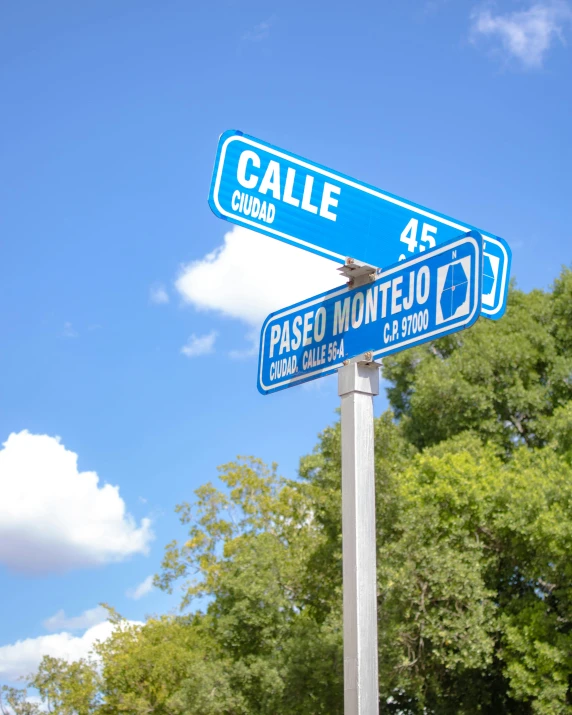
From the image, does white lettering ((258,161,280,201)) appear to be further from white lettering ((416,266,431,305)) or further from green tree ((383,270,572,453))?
green tree ((383,270,572,453))

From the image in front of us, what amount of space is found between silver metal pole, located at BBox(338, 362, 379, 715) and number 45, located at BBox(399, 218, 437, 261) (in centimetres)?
77

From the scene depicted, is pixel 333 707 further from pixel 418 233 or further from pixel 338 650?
pixel 418 233

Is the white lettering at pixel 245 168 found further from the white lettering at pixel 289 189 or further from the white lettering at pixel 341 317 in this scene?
the white lettering at pixel 341 317

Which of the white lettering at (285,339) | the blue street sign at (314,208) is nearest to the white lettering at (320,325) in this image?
the white lettering at (285,339)

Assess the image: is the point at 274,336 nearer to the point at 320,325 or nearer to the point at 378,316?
the point at 320,325

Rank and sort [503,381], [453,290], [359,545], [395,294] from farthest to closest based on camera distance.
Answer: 1. [503,381]
2. [395,294]
3. [453,290]
4. [359,545]

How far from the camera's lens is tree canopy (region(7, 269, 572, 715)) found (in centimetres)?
1700

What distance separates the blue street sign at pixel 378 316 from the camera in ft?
11.4

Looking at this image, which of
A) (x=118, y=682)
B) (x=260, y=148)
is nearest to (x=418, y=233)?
(x=260, y=148)

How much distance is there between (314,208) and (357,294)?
16.9 inches

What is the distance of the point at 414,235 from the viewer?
13.5 ft

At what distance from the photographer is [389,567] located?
16.7 metres

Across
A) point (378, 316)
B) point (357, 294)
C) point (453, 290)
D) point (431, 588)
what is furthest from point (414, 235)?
point (431, 588)

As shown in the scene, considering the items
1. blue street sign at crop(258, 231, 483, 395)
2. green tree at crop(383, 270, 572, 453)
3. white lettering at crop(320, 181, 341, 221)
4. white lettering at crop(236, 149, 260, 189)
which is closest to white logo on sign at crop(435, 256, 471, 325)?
blue street sign at crop(258, 231, 483, 395)
